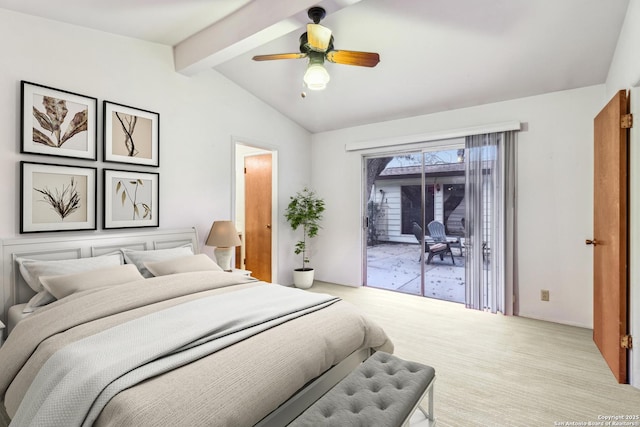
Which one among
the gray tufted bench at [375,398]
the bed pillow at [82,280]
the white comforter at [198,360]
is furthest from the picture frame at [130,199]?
the gray tufted bench at [375,398]

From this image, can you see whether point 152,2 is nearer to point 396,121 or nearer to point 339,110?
point 339,110

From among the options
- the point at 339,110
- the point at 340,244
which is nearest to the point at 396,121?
the point at 339,110

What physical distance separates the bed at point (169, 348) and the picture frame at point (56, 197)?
168 mm

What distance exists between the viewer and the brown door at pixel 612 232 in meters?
2.28

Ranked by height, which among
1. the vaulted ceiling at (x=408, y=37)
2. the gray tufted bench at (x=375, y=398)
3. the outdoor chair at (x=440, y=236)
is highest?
the vaulted ceiling at (x=408, y=37)

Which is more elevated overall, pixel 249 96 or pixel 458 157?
pixel 249 96

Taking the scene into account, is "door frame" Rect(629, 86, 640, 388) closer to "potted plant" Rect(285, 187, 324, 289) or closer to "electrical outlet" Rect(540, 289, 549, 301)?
"electrical outlet" Rect(540, 289, 549, 301)

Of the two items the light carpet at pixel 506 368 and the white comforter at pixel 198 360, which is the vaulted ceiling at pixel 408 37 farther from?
the light carpet at pixel 506 368

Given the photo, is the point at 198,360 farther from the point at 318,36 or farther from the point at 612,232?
the point at 612,232

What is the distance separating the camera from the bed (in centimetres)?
121

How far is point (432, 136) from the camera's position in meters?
4.13

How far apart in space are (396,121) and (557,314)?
2.94m

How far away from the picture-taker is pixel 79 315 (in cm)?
184

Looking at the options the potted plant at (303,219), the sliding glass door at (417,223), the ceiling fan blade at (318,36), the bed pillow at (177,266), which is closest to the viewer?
the ceiling fan blade at (318,36)
